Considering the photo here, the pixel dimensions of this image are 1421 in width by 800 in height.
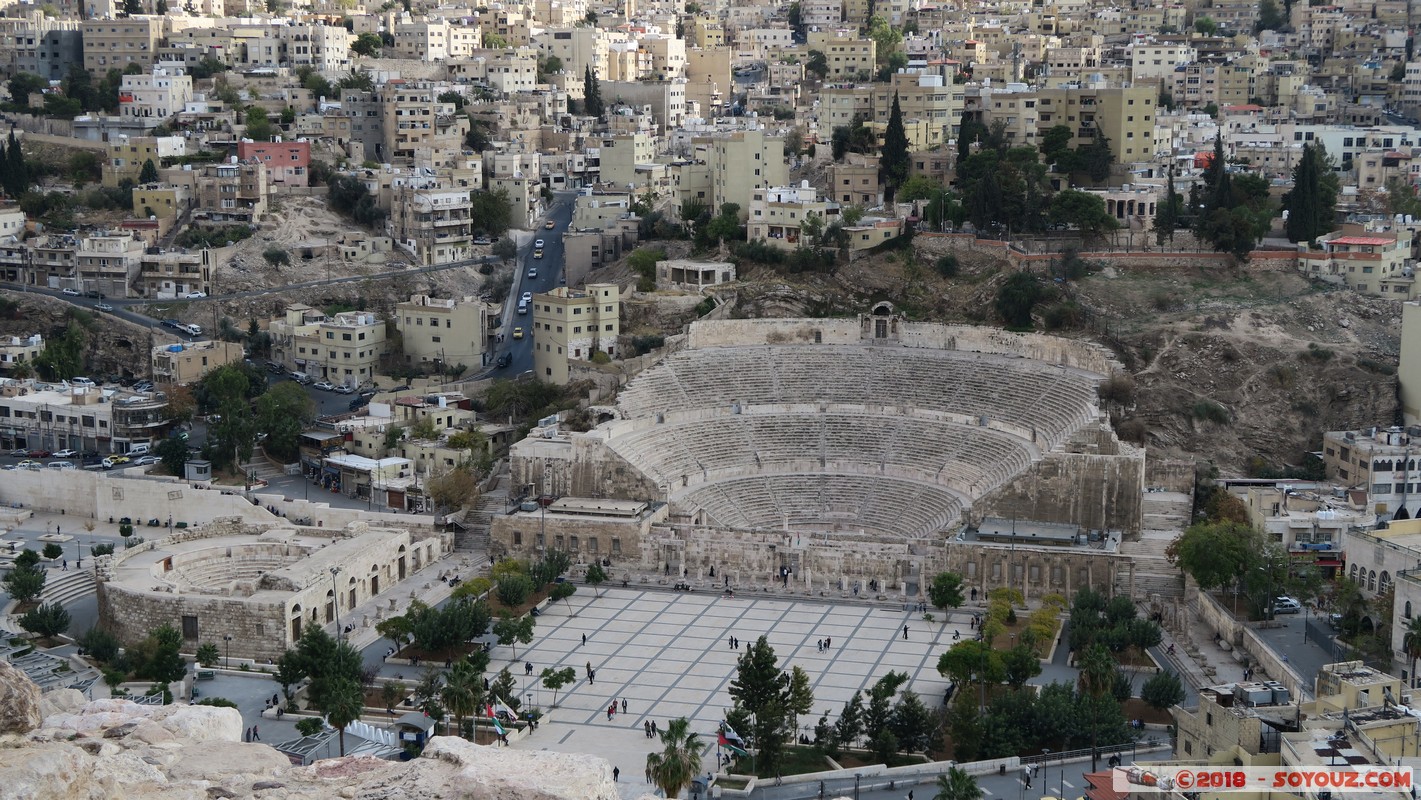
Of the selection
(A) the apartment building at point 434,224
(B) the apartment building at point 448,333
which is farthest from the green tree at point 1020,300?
(A) the apartment building at point 434,224

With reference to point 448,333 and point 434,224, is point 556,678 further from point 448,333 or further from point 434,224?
point 434,224

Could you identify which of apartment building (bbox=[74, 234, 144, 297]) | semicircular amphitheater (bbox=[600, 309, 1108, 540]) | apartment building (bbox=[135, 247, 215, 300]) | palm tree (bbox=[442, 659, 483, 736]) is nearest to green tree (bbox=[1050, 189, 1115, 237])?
semicircular amphitheater (bbox=[600, 309, 1108, 540])

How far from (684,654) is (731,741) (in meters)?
7.43

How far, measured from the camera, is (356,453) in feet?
198

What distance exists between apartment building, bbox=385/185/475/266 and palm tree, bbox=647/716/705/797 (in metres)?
44.2

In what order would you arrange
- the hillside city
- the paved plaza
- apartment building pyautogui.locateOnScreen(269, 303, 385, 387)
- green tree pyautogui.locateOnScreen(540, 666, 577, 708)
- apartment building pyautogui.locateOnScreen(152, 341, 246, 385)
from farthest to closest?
apartment building pyautogui.locateOnScreen(269, 303, 385, 387) < apartment building pyautogui.locateOnScreen(152, 341, 246, 385) < green tree pyautogui.locateOnScreen(540, 666, 577, 708) < the paved plaza < the hillside city

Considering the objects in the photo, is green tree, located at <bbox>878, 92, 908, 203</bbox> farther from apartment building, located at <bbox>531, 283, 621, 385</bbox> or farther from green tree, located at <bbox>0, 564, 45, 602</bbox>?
green tree, located at <bbox>0, 564, 45, 602</bbox>

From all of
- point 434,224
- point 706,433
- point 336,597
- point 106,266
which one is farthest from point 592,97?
point 336,597

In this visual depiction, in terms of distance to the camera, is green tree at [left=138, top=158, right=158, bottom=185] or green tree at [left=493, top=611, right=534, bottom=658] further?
green tree at [left=138, top=158, right=158, bottom=185]

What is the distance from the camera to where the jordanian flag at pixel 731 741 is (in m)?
38.0

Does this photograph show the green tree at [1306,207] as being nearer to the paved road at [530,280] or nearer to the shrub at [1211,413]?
the shrub at [1211,413]

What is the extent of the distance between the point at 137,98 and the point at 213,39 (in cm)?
1180

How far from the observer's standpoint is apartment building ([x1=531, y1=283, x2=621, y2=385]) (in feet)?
211

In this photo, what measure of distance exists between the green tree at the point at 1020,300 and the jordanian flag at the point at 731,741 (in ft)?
90.1
